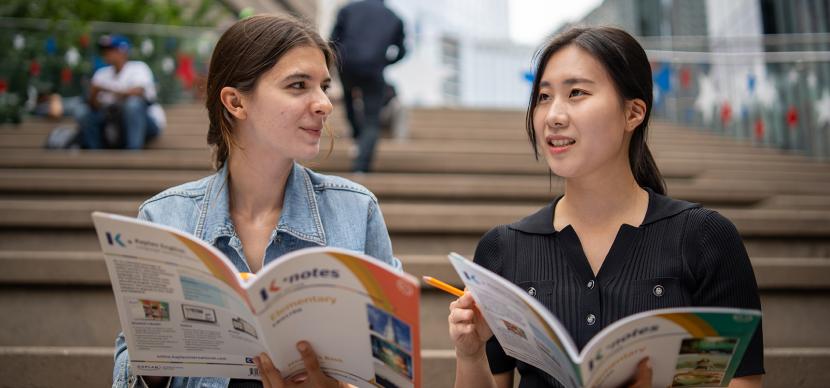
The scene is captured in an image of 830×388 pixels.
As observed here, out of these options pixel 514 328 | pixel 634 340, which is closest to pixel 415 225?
pixel 514 328

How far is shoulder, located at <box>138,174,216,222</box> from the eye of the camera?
1912mm

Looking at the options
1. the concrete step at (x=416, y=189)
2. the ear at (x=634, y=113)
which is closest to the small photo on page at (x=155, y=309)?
the ear at (x=634, y=113)

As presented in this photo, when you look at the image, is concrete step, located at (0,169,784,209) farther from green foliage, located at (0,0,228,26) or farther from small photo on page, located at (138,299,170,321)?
green foliage, located at (0,0,228,26)

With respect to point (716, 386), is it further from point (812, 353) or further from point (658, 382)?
point (812, 353)

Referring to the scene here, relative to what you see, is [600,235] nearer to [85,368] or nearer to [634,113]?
[634,113]

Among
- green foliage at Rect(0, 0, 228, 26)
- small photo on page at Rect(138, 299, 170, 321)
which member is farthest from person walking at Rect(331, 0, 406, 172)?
green foliage at Rect(0, 0, 228, 26)

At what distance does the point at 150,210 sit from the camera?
1912 millimetres

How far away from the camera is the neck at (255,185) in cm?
200

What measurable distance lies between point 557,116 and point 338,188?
Result: 26.6 inches

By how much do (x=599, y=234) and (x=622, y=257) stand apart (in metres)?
0.11

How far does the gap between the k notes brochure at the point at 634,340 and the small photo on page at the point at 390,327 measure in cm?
17

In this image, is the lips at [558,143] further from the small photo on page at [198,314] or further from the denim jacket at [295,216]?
the small photo on page at [198,314]

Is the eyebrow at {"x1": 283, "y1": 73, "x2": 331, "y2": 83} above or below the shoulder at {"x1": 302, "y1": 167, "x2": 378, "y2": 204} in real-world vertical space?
above

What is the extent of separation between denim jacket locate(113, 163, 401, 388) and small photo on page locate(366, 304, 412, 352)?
0.61m
